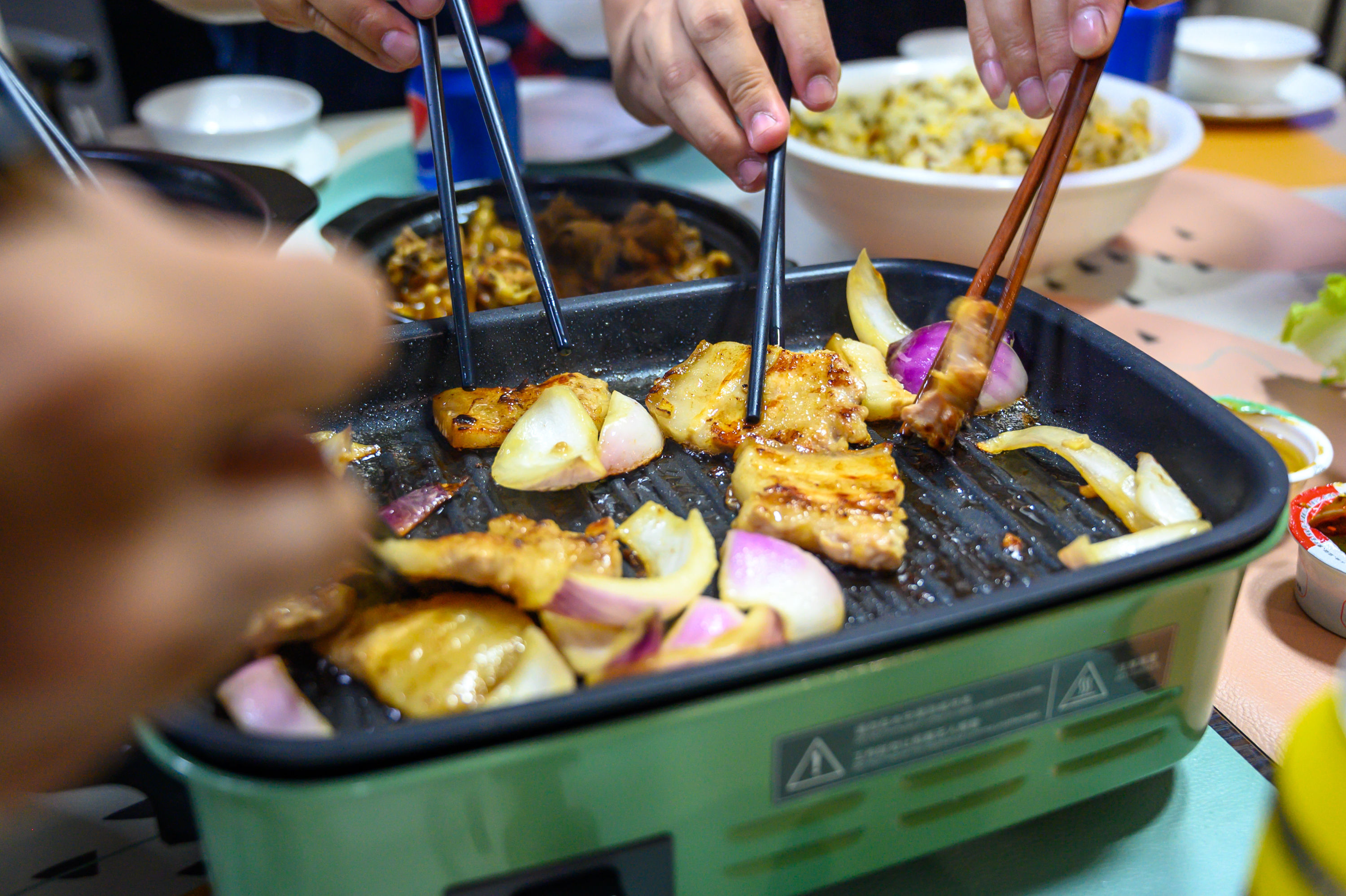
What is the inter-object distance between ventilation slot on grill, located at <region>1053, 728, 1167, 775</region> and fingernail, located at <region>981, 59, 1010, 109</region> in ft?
3.18

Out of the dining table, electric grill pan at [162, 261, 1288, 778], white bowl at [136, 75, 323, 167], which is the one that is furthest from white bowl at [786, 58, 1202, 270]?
white bowl at [136, 75, 323, 167]

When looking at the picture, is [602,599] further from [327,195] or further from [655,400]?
[327,195]

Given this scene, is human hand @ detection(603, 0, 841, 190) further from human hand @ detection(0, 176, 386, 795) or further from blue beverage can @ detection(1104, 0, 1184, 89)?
blue beverage can @ detection(1104, 0, 1184, 89)

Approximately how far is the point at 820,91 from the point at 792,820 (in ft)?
3.27

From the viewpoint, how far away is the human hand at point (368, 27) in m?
1.28

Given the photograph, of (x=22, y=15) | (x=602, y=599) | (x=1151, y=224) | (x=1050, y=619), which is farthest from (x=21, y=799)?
(x=22, y=15)

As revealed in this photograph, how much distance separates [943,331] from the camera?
118 cm

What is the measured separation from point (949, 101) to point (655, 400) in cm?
126

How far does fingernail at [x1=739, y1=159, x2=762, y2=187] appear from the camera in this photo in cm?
132

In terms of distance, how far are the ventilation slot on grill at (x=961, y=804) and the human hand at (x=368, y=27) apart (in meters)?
1.15

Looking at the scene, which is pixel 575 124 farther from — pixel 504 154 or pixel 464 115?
pixel 504 154

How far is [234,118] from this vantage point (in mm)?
2439

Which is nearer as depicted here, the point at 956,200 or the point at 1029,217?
the point at 1029,217

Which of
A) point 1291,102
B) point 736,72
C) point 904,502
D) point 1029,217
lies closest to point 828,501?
point 904,502
